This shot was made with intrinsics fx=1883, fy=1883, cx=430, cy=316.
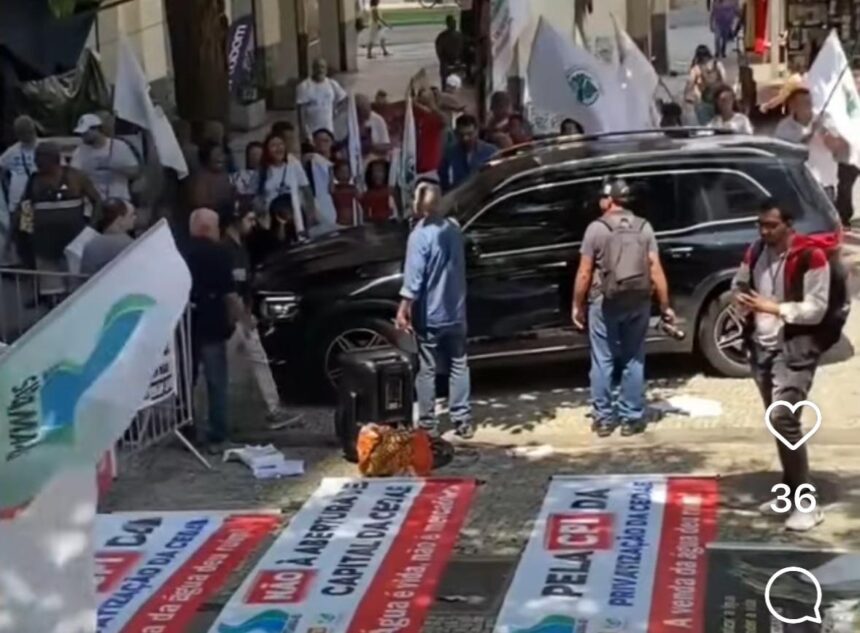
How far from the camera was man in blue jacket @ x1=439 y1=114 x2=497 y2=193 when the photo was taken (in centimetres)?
1653

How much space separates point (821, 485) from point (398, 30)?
37443 millimetres

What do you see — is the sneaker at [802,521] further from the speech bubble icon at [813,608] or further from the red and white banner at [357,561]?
the red and white banner at [357,561]

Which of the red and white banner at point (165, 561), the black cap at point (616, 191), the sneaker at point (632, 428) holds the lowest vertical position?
the sneaker at point (632, 428)

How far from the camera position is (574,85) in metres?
17.2

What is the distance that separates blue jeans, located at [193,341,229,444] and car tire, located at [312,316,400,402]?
933 mm

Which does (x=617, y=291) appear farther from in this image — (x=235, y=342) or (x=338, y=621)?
A: (x=338, y=621)

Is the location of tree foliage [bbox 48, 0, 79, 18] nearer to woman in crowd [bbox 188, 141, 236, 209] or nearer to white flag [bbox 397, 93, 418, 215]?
woman in crowd [bbox 188, 141, 236, 209]

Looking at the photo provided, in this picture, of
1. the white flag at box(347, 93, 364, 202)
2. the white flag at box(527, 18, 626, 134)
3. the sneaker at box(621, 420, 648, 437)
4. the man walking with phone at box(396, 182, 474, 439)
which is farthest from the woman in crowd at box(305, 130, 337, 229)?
the sneaker at box(621, 420, 648, 437)

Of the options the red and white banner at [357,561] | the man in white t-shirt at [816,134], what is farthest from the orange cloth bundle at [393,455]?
the man in white t-shirt at [816,134]

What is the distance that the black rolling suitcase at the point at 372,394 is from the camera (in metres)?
11.9

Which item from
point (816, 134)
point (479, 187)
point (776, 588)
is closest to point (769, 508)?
point (776, 588)

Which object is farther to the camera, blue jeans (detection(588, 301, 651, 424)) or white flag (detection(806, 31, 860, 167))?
white flag (detection(806, 31, 860, 167))

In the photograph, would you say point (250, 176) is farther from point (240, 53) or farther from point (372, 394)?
point (240, 53)

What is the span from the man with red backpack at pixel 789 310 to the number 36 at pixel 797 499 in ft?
0.15
